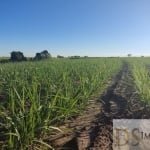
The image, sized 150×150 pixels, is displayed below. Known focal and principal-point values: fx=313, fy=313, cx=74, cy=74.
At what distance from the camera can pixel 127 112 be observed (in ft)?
21.9

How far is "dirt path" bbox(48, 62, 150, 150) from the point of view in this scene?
4.46 meters

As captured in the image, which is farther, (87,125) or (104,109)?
(104,109)

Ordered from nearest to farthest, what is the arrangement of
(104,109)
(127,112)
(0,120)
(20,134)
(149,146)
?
(20,134)
(149,146)
(0,120)
(127,112)
(104,109)

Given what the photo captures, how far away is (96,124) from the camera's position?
5.64 m

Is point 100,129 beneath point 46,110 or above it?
beneath

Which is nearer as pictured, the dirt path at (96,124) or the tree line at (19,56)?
Result: the dirt path at (96,124)

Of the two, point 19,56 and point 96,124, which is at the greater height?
point 19,56

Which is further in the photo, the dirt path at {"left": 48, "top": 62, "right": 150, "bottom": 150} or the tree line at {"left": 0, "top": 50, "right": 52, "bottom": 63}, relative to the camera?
the tree line at {"left": 0, "top": 50, "right": 52, "bottom": 63}

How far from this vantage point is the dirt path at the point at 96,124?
4464 mm

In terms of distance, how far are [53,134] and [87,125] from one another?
895 mm

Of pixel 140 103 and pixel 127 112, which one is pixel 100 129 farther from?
pixel 140 103

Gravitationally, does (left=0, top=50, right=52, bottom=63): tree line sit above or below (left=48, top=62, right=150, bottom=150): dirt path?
above

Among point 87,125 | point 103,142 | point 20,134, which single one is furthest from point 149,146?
point 20,134

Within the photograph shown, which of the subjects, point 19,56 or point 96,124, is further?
point 19,56
